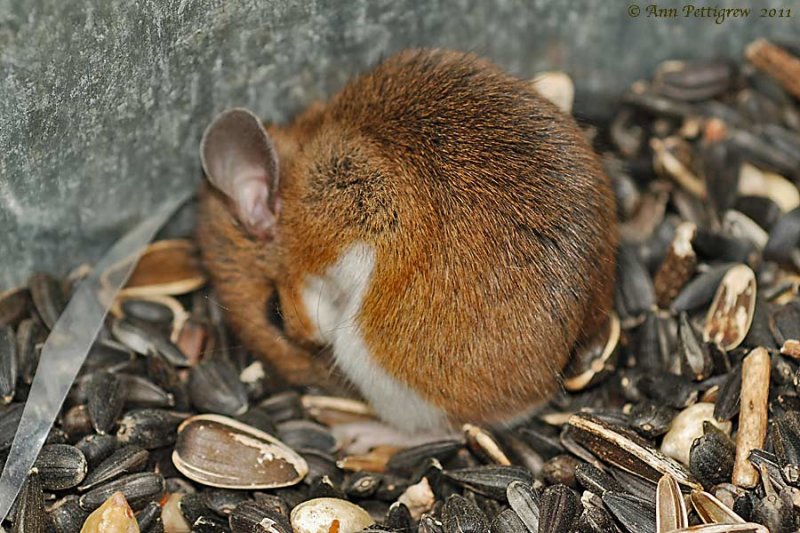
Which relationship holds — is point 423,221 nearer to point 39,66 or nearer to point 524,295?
point 524,295

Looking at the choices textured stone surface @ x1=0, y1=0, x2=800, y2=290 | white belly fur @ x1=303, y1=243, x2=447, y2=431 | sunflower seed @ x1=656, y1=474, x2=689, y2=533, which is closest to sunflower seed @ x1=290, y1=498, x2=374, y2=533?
white belly fur @ x1=303, y1=243, x2=447, y2=431

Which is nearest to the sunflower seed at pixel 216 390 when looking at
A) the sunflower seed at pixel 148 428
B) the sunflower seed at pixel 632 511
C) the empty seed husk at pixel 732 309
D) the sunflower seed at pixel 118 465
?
the sunflower seed at pixel 148 428

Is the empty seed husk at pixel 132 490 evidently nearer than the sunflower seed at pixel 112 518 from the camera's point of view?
No

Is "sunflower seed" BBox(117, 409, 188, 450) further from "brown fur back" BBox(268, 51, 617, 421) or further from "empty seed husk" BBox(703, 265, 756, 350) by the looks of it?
"empty seed husk" BBox(703, 265, 756, 350)

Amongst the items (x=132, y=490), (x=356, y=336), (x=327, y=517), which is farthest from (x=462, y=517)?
(x=132, y=490)

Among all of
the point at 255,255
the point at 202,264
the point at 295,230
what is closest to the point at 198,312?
the point at 202,264

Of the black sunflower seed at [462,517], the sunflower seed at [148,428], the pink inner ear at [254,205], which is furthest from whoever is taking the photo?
the pink inner ear at [254,205]

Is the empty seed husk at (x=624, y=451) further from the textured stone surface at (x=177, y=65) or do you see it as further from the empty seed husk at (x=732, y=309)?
the textured stone surface at (x=177, y=65)
